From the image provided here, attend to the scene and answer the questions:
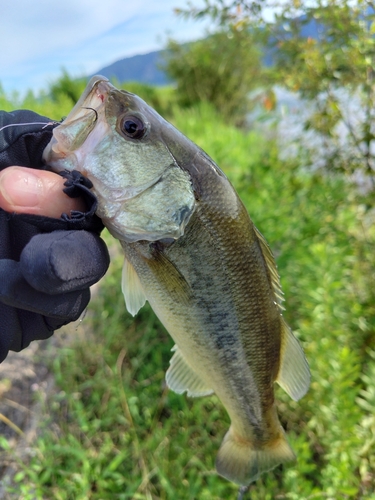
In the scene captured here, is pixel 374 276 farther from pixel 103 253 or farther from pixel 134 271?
pixel 103 253

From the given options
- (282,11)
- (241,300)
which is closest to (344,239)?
(282,11)

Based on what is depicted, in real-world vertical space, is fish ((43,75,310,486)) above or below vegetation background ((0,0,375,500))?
above

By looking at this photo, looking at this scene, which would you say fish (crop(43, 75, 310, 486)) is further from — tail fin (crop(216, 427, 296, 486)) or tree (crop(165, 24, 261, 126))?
tree (crop(165, 24, 261, 126))

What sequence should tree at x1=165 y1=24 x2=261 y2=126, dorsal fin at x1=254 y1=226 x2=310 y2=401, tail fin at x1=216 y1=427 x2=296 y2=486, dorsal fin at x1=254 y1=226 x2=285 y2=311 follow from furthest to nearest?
tree at x1=165 y1=24 x2=261 y2=126 < tail fin at x1=216 y1=427 x2=296 y2=486 < dorsal fin at x1=254 y1=226 x2=310 y2=401 < dorsal fin at x1=254 y1=226 x2=285 y2=311

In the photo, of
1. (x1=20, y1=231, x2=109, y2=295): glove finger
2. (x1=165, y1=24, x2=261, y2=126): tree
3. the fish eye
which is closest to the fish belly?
(x1=20, y1=231, x2=109, y2=295): glove finger

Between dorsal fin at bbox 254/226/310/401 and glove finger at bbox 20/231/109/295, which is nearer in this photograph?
glove finger at bbox 20/231/109/295

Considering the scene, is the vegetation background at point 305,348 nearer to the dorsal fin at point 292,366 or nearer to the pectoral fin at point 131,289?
the dorsal fin at point 292,366

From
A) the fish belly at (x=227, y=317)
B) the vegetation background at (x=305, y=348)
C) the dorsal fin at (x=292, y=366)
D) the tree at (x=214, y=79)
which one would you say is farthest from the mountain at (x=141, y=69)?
the dorsal fin at (x=292, y=366)
